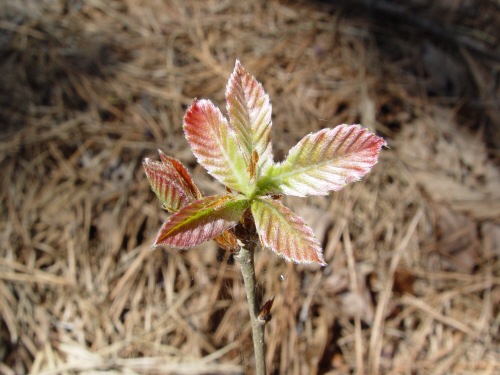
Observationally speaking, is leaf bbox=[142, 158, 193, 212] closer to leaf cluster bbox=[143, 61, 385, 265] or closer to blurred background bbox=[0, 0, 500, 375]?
leaf cluster bbox=[143, 61, 385, 265]

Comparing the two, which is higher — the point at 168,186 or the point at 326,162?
the point at 326,162

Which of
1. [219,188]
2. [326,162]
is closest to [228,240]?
[326,162]

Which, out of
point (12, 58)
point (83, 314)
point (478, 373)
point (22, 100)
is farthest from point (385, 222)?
point (12, 58)

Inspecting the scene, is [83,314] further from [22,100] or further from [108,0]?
[108,0]

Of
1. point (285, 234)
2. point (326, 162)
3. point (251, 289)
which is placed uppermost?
point (326, 162)

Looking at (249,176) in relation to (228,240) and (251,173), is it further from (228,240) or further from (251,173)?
(228,240)

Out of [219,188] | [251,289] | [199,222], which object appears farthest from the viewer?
[219,188]

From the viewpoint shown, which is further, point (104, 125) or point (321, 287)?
point (104, 125)
